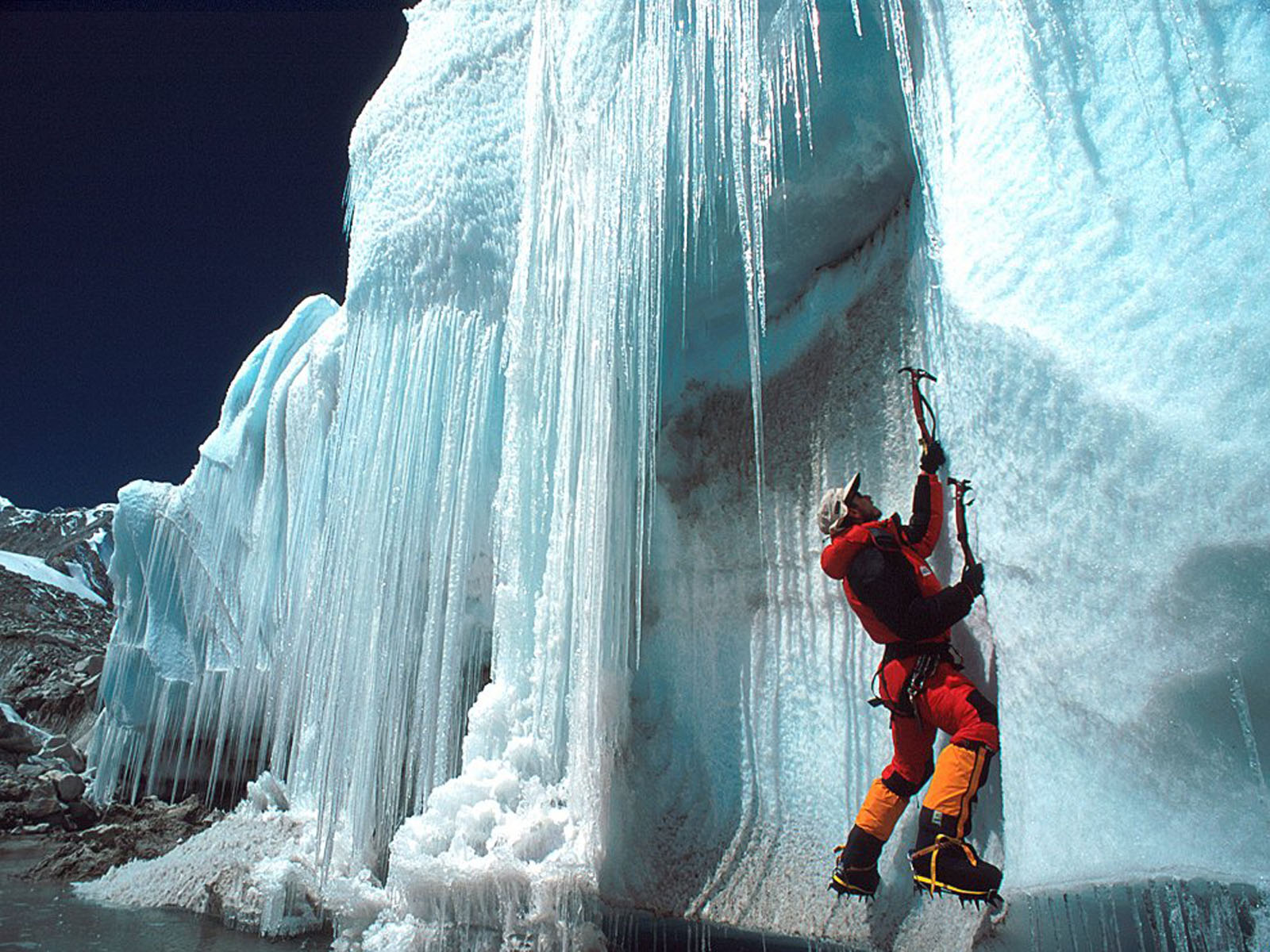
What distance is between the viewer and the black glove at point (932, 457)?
3410mm

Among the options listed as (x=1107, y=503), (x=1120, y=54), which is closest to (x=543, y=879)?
(x=1107, y=503)

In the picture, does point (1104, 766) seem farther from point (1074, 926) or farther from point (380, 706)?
point (380, 706)

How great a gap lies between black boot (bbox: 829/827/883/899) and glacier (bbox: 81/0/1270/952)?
0.40 m

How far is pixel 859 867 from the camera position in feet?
10.1

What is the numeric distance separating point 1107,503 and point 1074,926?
1.26m

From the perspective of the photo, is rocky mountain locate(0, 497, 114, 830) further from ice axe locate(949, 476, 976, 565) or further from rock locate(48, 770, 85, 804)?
ice axe locate(949, 476, 976, 565)

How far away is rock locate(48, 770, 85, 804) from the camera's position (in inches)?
462

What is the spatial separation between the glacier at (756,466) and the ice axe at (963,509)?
0.12 meters

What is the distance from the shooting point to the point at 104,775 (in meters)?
11.5

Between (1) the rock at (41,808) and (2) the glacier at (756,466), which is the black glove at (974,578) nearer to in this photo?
(2) the glacier at (756,466)

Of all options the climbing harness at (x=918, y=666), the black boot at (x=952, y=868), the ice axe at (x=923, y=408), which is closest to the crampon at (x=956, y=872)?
the black boot at (x=952, y=868)

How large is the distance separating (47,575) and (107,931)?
18957mm

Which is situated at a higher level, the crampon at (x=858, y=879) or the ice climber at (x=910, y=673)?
the ice climber at (x=910, y=673)

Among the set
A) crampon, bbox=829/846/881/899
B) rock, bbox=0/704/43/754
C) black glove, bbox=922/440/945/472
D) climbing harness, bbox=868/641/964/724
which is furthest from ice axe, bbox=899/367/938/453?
rock, bbox=0/704/43/754
